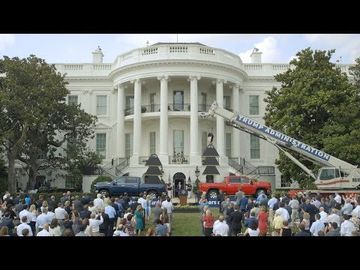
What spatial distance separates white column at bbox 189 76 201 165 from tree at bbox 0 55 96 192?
26.1ft

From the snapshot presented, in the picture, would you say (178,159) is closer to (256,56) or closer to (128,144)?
(128,144)

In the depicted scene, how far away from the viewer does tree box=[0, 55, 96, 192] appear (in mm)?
33938

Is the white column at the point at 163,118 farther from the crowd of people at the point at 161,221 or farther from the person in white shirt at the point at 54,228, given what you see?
the person in white shirt at the point at 54,228

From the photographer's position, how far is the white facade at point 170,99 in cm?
3856

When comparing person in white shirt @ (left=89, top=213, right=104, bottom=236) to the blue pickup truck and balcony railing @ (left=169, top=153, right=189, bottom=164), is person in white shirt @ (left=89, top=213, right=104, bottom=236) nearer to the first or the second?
the blue pickup truck

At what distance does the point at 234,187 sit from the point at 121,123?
1679 centimetres

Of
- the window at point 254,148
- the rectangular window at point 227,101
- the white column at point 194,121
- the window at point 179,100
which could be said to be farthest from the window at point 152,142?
the window at point 254,148

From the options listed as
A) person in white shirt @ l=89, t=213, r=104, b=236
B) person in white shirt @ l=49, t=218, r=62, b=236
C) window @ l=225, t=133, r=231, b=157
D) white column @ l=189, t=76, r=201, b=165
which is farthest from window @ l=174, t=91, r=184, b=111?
person in white shirt @ l=49, t=218, r=62, b=236

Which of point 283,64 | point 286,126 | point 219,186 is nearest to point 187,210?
point 219,186

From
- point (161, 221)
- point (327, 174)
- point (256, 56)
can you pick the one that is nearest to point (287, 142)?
point (327, 174)

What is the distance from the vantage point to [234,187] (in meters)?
27.3
